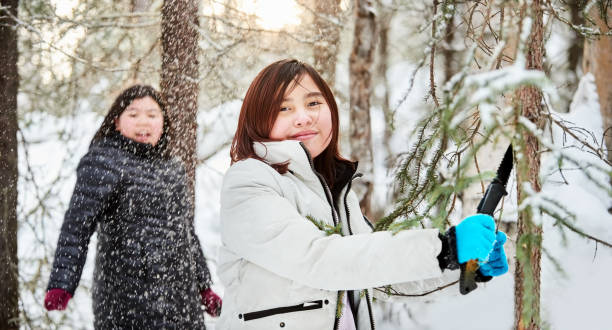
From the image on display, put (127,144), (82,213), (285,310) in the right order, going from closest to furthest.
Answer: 1. (285,310)
2. (82,213)
3. (127,144)

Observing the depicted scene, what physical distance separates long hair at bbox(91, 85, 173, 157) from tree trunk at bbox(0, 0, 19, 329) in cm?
160

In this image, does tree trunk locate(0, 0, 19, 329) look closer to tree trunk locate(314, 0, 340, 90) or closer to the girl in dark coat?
the girl in dark coat

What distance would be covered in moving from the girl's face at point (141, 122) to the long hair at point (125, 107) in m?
0.03

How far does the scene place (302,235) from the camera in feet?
4.68

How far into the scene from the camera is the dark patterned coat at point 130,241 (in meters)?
3.08

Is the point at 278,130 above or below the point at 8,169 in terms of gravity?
above

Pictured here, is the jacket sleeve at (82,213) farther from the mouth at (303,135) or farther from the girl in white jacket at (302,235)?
the mouth at (303,135)

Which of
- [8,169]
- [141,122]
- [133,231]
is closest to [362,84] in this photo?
[141,122]

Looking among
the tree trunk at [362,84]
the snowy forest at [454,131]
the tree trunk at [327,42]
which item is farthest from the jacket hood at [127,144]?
the tree trunk at [327,42]

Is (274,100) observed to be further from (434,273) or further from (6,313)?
(6,313)

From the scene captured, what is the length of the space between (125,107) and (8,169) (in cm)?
181

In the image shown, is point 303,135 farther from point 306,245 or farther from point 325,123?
point 306,245

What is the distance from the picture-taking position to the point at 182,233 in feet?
11.2

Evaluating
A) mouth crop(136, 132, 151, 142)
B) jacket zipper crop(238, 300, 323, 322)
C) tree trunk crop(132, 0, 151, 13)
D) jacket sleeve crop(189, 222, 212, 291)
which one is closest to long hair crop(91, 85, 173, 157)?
mouth crop(136, 132, 151, 142)
